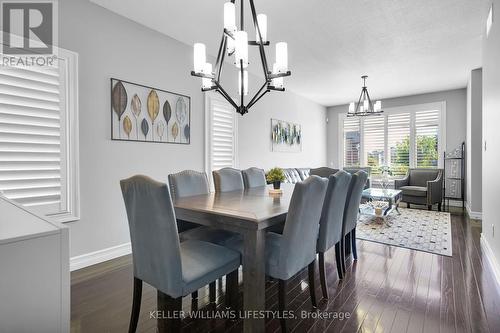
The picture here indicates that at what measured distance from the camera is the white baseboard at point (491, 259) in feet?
8.09

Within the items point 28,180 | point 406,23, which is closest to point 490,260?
point 406,23

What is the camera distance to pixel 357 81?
5.65 m

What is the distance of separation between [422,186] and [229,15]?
6265 mm

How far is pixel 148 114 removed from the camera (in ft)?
11.1

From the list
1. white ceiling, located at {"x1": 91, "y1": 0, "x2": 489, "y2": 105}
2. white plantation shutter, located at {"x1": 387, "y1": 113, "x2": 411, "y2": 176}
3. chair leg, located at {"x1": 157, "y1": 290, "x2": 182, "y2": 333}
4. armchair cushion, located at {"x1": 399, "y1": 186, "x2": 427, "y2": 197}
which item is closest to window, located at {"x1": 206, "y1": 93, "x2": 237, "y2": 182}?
white ceiling, located at {"x1": 91, "y1": 0, "x2": 489, "y2": 105}

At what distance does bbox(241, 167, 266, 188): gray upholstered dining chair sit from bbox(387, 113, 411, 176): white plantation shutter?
515cm

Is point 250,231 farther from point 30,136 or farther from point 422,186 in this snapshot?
point 422,186

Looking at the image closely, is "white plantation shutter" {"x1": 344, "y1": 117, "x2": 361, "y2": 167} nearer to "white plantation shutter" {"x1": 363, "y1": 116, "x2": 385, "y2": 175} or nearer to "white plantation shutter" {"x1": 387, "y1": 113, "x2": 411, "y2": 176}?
"white plantation shutter" {"x1": 363, "y1": 116, "x2": 385, "y2": 175}

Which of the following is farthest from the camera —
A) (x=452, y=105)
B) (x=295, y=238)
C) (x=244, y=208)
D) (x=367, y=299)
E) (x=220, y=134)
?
(x=452, y=105)

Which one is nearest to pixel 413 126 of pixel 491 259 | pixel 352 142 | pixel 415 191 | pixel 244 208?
pixel 352 142

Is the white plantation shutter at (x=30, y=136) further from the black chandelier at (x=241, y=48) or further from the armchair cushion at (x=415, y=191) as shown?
the armchair cushion at (x=415, y=191)

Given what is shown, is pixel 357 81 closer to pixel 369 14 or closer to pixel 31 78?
pixel 369 14

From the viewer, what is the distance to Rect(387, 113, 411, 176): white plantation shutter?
7.00 metres

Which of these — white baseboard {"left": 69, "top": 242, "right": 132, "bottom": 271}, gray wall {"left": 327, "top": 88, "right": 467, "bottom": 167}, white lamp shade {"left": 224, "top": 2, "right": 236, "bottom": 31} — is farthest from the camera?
gray wall {"left": 327, "top": 88, "right": 467, "bottom": 167}
